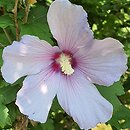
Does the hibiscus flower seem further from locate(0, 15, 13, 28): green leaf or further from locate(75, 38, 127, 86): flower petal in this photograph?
locate(0, 15, 13, 28): green leaf

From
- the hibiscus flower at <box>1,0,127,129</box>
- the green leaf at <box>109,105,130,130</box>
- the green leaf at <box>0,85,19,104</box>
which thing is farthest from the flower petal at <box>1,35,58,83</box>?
the green leaf at <box>109,105,130,130</box>

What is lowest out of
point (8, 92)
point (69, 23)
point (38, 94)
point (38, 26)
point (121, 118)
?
point (121, 118)

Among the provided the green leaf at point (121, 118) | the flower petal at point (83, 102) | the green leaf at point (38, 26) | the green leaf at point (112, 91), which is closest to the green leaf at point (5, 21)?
the green leaf at point (38, 26)

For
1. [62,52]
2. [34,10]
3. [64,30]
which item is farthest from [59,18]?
[34,10]

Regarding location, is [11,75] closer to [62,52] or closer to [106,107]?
[62,52]

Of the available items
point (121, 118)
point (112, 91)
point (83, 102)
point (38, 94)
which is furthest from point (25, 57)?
point (121, 118)

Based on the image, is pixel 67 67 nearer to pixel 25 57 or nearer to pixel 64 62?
pixel 64 62
